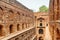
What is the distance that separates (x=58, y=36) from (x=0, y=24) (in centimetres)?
751

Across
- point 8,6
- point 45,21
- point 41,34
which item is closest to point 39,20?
point 45,21

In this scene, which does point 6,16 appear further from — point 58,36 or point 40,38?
point 40,38

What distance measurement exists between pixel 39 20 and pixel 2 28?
2077 centimetres

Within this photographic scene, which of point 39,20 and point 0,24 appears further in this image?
point 39,20

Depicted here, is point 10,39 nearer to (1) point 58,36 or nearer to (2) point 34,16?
(1) point 58,36

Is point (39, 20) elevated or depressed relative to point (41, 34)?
elevated

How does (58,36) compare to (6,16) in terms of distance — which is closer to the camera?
(58,36)

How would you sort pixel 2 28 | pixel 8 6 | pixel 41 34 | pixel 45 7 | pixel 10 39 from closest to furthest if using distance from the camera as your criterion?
1. pixel 10 39
2. pixel 2 28
3. pixel 8 6
4. pixel 41 34
5. pixel 45 7

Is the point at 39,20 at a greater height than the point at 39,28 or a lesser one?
greater

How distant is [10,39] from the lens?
10.4m

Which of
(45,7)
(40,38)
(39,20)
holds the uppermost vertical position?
(45,7)

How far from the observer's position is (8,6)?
42.2ft

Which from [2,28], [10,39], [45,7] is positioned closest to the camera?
[10,39]

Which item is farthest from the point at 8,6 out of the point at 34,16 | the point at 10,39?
the point at 34,16
